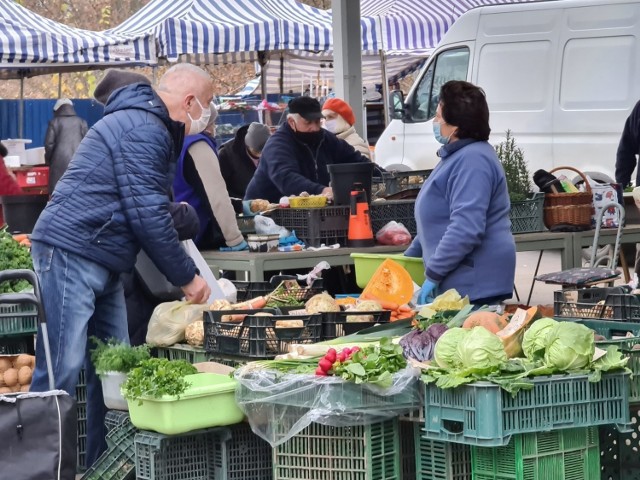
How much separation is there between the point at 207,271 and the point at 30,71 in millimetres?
13562

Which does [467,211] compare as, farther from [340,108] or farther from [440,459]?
[340,108]

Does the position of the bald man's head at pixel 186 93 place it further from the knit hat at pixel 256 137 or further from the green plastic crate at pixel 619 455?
the knit hat at pixel 256 137

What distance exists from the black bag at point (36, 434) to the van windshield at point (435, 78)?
982cm

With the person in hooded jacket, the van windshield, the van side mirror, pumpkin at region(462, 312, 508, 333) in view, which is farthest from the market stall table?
the van side mirror

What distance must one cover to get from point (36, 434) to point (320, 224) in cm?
343

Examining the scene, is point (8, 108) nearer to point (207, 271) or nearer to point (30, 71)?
point (30, 71)

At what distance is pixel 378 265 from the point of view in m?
6.92

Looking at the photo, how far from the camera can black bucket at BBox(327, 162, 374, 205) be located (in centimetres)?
793

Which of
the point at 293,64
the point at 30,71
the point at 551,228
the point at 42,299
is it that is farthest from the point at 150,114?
the point at 293,64

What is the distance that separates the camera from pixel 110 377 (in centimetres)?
531

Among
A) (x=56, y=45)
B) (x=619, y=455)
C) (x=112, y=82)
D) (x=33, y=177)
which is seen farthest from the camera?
(x=56, y=45)

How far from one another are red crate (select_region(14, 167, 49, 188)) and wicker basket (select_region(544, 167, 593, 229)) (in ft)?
29.5

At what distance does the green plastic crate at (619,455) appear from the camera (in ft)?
16.1

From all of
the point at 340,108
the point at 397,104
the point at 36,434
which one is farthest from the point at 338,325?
the point at 397,104
